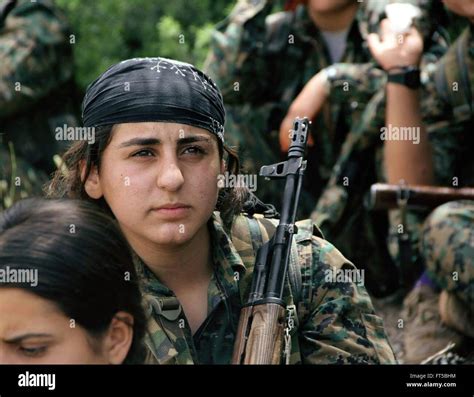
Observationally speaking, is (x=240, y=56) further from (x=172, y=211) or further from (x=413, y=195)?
(x=172, y=211)

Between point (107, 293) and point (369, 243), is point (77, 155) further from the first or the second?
point (369, 243)

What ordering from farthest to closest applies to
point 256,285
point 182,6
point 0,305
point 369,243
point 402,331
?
point 182,6 → point 369,243 → point 402,331 → point 256,285 → point 0,305

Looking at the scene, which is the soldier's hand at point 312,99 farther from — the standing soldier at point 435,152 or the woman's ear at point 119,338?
the woman's ear at point 119,338

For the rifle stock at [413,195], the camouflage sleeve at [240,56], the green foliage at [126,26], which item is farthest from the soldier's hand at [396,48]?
the green foliage at [126,26]

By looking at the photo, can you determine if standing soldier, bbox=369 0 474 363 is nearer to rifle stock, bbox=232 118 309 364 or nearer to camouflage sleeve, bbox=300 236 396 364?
camouflage sleeve, bbox=300 236 396 364

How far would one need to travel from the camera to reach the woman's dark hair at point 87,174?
11.7ft

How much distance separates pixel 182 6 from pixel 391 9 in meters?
3.22

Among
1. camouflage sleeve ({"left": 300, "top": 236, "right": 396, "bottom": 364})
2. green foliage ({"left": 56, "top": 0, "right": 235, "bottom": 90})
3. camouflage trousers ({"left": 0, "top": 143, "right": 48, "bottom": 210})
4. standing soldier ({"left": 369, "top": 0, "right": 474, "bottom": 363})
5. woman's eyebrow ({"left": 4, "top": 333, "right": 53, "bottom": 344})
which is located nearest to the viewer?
woman's eyebrow ({"left": 4, "top": 333, "right": 53, "bottom": 344})

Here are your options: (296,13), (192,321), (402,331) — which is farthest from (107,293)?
(296,13)

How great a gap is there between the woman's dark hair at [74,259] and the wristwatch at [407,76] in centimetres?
283

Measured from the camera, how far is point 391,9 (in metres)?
5.99

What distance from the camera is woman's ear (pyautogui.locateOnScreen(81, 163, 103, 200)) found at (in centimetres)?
361

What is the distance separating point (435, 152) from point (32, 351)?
3.32 meters

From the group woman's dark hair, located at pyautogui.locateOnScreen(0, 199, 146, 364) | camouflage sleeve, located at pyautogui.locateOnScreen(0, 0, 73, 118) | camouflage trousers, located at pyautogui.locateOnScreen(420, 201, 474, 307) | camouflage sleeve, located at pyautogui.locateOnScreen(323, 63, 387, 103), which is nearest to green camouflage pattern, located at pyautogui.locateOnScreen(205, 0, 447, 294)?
camouflage sleeve, located at pyautogui.locateOnScreen(323, 63, 387, 103)
